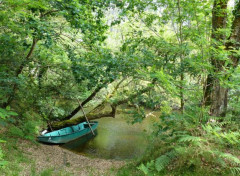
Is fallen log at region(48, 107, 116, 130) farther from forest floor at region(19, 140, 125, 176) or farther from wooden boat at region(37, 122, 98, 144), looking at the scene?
forest floor at region(19, 140, 125, 176)

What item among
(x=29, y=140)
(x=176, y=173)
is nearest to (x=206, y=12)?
(x=176, y=173)

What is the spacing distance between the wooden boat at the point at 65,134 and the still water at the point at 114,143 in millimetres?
444

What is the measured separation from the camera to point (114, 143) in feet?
44.9

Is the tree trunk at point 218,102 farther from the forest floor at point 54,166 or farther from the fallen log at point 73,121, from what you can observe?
the fallen log at point 73,121

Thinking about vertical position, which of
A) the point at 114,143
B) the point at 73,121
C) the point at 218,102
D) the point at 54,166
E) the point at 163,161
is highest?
the point at 218,102

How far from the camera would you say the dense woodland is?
4.22 m

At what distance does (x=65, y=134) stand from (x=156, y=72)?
10.2 meters

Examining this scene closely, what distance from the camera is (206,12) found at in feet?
17.6

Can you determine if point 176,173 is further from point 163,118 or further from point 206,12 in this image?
point 206,12

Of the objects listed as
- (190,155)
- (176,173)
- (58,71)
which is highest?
(58,71)

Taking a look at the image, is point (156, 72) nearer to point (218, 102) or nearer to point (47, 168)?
point (218, 102)

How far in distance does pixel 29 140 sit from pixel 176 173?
310 inches

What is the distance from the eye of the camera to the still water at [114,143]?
12.0 m

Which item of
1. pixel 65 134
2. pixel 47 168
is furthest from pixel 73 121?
pixel 47 168
